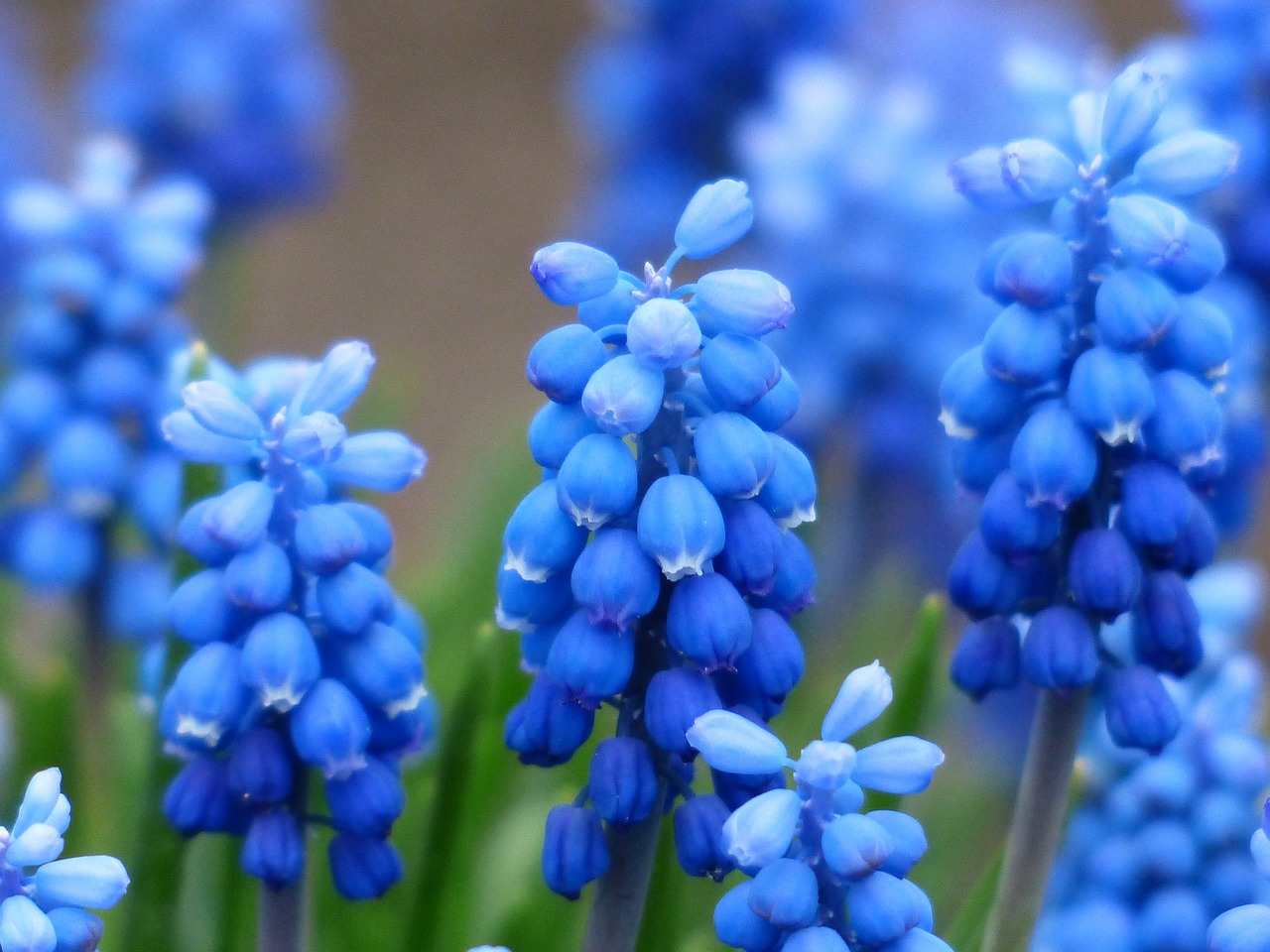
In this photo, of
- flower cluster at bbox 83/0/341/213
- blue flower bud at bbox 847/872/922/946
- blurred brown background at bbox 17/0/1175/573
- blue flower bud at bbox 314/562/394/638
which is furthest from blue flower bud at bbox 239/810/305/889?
blurred brown background at bbox 17/0/1175/573

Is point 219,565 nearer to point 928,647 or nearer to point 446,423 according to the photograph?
point 928,647

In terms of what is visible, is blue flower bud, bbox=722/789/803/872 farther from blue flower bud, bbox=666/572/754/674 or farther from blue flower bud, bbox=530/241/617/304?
blue flower bud, bbox=530/241/617/304

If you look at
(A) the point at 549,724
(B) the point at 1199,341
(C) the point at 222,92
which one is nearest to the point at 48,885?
(A) the point at 549,724

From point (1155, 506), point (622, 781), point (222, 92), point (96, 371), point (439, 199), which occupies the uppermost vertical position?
point (439, 199)

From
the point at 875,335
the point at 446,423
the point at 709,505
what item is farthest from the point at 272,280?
the point at 709,505

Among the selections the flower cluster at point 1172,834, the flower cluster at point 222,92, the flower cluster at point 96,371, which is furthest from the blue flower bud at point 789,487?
the flower cluster at point 222,92

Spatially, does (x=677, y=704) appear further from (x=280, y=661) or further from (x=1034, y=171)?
(x=1034, y=171)
